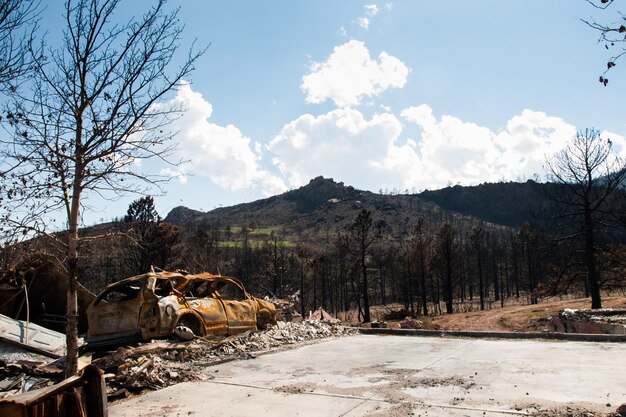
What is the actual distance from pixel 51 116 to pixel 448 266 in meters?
43.4

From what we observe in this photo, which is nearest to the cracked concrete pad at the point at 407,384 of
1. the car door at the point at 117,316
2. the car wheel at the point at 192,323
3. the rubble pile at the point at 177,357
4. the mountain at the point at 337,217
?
the rubble pile at the point at 177,357

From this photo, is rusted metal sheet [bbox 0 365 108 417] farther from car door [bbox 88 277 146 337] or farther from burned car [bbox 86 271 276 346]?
car door [bbox 88 277 146 337]

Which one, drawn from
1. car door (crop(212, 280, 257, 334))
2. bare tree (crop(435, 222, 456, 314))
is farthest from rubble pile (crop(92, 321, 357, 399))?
bare tree (crop(435, 222, 456, 314))

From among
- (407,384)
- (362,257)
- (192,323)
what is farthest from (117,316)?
(362,257)

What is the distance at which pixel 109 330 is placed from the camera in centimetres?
935

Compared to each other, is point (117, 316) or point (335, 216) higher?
point (335, 216)

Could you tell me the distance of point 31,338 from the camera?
9.11 metres

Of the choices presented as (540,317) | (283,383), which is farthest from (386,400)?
(540,317)

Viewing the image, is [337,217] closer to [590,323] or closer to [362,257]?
[362,257]

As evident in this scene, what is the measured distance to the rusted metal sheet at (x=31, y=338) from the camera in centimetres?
879

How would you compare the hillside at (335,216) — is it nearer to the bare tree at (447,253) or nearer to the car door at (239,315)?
the bare tree at (447,253)

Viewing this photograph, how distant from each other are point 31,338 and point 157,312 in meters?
2.50

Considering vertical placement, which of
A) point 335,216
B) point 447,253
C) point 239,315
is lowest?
point 239,315

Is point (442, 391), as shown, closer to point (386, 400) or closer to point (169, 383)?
point (386, 400)
